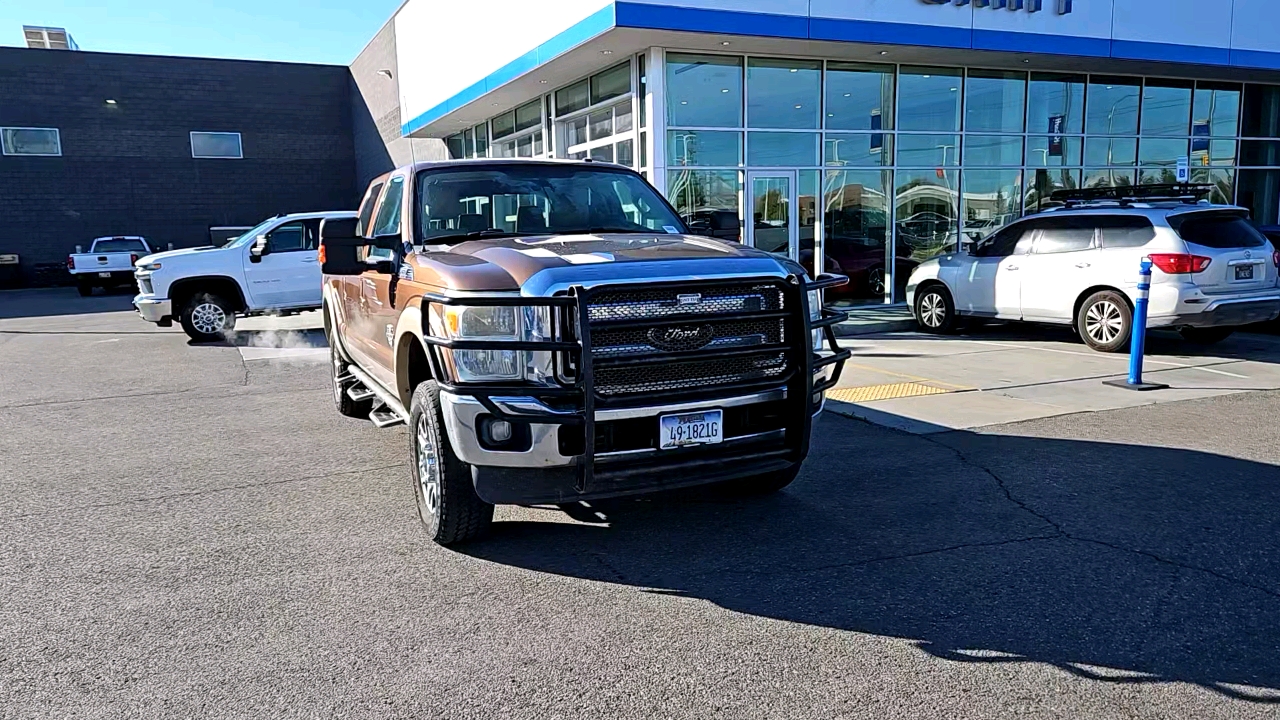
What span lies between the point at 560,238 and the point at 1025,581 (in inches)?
121

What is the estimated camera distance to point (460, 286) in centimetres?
419

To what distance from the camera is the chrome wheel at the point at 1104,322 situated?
10.7 metres

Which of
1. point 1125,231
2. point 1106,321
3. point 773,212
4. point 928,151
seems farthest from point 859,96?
point 1106,321

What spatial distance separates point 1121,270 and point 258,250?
38.8 ft

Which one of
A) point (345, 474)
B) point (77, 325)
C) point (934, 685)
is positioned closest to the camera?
point (934, 685)

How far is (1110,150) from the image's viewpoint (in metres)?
17.2

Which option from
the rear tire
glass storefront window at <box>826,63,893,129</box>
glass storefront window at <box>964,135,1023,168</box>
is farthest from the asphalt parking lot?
glass storefront window at <box>964,135,1023,168</box>

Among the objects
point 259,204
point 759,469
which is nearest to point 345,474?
point 759,469

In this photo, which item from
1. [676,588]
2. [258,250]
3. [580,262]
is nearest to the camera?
[676,588]

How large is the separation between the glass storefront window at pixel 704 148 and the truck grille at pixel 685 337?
31.4 feet

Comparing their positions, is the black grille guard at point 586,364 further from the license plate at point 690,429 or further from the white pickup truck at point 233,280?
the white pickup truck at point 233,280

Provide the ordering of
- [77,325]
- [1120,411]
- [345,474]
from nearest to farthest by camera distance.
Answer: [345,474] → [1120,411] → [77,325]

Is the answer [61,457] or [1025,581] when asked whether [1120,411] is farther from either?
[61,457]

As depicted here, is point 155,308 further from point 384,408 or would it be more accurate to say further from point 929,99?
point 929,99
